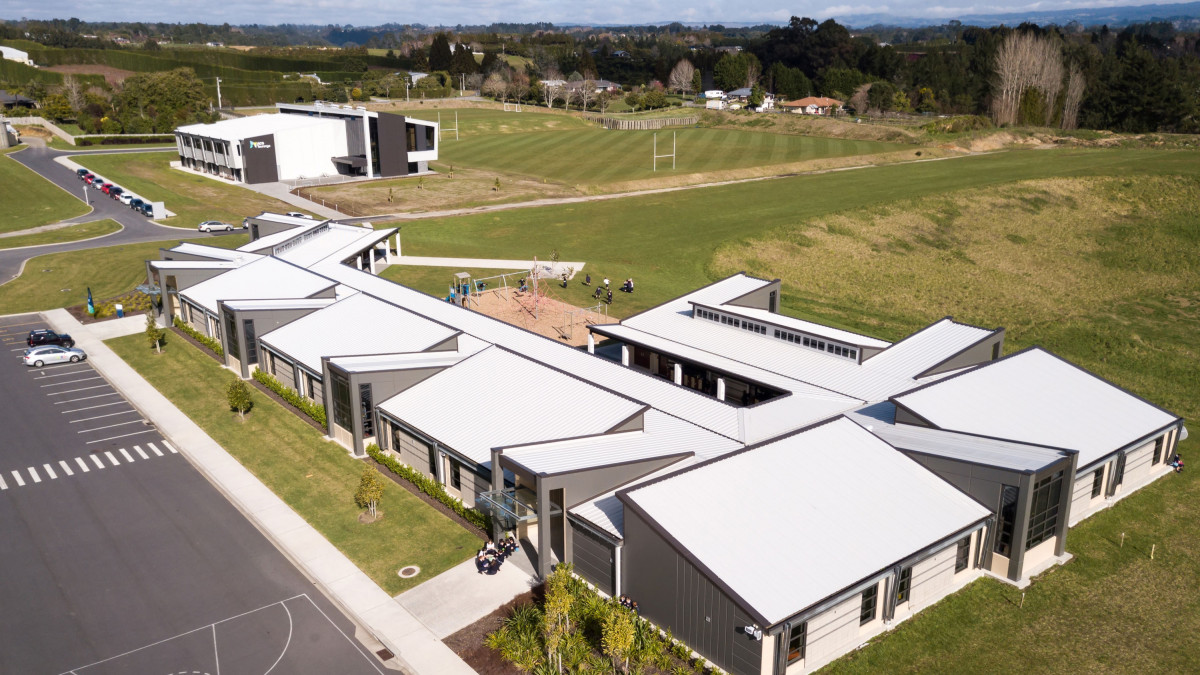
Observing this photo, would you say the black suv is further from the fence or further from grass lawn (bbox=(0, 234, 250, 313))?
the fence

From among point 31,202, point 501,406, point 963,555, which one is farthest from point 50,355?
point 31,202

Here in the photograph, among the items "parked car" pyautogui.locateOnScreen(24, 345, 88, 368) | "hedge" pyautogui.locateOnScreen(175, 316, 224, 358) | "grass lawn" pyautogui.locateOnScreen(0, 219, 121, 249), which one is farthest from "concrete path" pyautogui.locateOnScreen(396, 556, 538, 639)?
"grass lawn" pyautogui.locateOnScreen(0, 219, 121, 249)

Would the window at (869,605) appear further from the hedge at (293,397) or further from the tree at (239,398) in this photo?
the tree at (239,398)

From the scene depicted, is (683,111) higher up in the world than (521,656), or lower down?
higher up

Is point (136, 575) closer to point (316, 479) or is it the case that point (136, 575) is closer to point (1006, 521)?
point (316, 479)

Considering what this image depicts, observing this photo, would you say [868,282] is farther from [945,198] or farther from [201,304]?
[201,304]

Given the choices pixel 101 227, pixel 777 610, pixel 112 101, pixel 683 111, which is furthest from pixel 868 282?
pixel 112 101

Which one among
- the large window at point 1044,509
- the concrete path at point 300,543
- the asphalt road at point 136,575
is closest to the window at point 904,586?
the large window at point 1044,509

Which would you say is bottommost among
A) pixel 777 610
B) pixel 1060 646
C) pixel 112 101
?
pixel 1060 646
